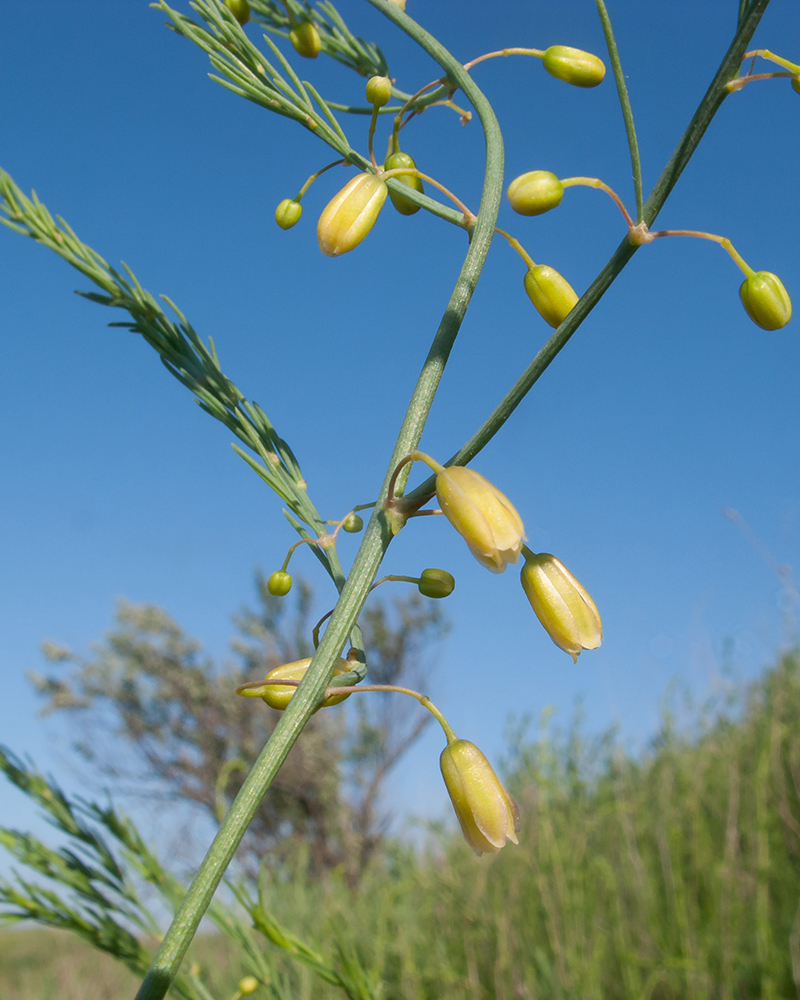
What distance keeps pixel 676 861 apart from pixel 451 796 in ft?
5.63

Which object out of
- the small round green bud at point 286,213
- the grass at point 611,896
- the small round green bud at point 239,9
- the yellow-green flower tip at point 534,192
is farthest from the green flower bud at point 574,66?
the grass at point 611,896

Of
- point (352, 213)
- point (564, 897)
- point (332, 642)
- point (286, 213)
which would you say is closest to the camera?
point (332, 642)

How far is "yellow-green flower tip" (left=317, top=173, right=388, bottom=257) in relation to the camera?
1.29 ft

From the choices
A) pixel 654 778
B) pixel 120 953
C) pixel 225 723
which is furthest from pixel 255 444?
pixel 225 723

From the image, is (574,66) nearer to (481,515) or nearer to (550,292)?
(550,292)

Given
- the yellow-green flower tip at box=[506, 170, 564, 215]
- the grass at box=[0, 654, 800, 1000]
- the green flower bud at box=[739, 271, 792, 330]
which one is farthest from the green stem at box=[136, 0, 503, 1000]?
the grass at box=[0, 654, 800, 1000]

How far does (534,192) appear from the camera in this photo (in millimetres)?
377

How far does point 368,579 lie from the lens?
0.29 metres

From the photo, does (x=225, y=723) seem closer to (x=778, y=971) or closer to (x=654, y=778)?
(x=654, y=778)

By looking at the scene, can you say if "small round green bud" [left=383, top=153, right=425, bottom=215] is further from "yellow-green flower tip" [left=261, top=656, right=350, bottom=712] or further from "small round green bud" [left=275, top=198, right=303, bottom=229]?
"yellow-green flower tip" [left=261, top=656, right=350, bottom=712]

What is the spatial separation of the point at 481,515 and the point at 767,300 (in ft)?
0.62

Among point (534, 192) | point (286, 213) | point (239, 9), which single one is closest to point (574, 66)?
point (534, 192)

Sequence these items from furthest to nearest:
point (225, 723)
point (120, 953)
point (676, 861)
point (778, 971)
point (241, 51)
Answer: point (225, 723), point (676, 861), point (778, 971), point (120, 953), point (241, 51)

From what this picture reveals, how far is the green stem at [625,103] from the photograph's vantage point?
0.99ft
